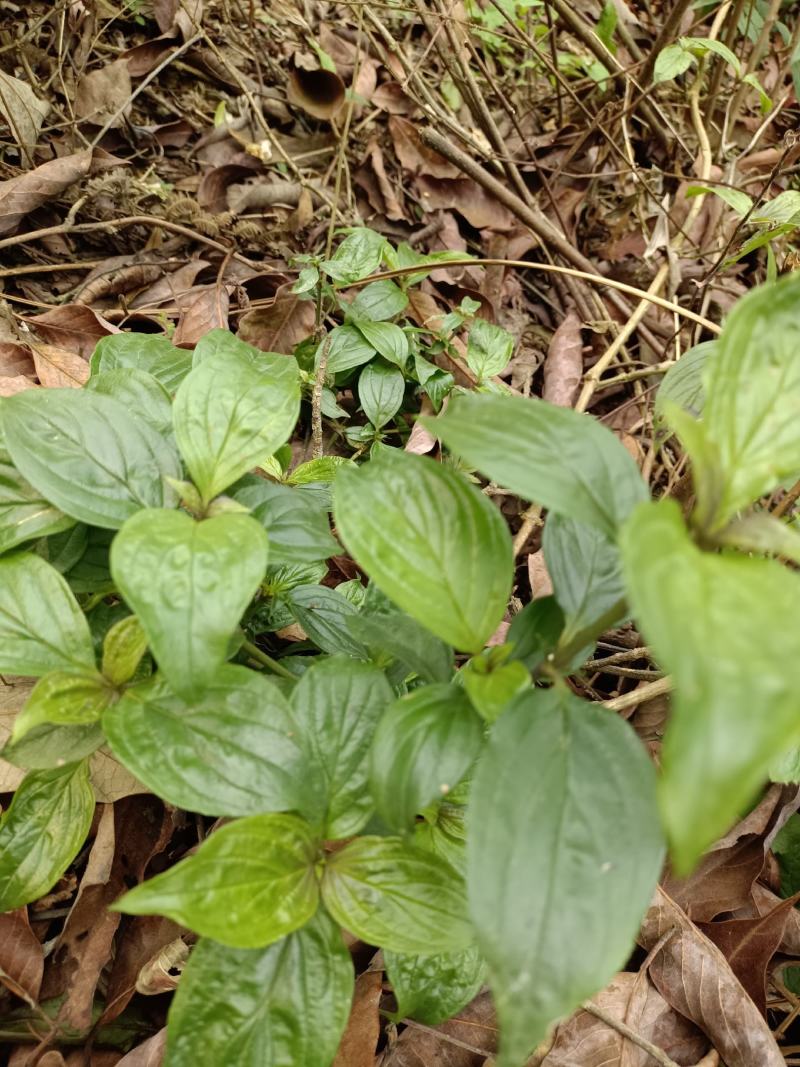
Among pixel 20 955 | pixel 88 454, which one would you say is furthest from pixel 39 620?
pixel 20 955

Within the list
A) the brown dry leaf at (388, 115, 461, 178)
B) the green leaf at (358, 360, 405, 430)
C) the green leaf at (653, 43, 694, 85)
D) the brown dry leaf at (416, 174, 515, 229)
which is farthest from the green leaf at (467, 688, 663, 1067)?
the brown dry leaf at (388, 115, 461, 178)

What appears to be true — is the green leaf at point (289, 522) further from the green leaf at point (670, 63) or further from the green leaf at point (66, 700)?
the green leaf at point (670, 63)

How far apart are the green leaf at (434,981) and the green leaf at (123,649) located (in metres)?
0.50

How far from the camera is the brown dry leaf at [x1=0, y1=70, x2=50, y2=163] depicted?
204cm

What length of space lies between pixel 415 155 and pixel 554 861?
2481mm

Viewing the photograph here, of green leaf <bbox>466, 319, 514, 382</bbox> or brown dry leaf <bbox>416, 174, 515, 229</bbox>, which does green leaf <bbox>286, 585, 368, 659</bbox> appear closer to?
green leaf <bbox>466, 319, 514, 382</bbox>

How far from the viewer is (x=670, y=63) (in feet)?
6.26

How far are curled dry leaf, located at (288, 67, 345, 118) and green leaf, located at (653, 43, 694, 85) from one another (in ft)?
3.60

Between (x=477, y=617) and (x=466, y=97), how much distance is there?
210cm

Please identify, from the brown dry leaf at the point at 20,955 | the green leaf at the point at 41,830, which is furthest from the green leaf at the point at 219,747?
the brown dry leaf at the point at 20,955

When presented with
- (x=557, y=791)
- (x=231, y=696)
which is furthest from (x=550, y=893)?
(x=231, y=696)

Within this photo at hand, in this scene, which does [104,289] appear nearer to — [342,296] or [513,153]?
[342,296]

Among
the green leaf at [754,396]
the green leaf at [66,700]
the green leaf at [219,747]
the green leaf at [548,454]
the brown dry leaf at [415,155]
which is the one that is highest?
the green leaf at [754,396]

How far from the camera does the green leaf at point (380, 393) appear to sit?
5.86ft
